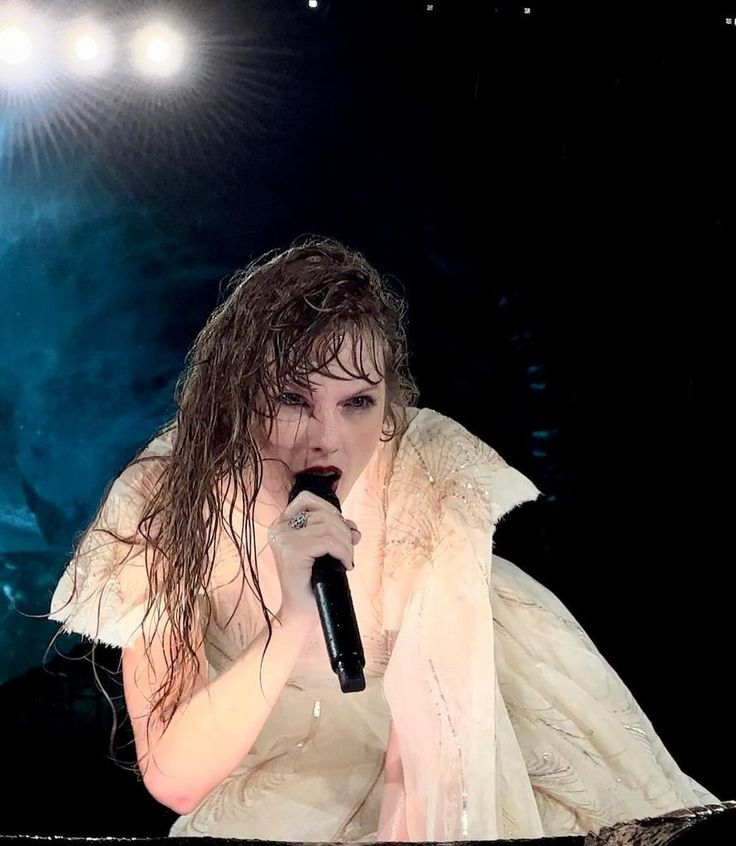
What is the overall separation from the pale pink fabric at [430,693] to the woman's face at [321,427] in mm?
121

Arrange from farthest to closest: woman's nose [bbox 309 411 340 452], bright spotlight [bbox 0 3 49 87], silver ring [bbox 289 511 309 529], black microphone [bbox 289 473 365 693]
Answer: bright spotlight [bbox 0 3 49 87], woman's nose [bbox 309 411 340 452], silver ring [bbox 289 511 309 529], black microphone [bbox 289 473 365 693]

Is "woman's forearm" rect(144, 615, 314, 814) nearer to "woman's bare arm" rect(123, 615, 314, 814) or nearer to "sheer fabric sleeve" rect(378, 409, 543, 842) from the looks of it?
"woman's bare arm" rect(123, 615, 314, 814)

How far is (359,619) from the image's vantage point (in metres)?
1.50

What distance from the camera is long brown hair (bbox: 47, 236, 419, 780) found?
54.3 inches

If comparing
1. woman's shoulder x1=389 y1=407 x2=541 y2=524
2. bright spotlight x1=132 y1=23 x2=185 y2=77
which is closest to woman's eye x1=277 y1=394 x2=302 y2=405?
woman's shoulder x1=389 y1=407 x2=541 y2=524

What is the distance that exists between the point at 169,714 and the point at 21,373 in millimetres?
692

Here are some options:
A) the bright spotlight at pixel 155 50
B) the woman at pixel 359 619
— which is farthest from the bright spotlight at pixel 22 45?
the woman at pixel 359 619

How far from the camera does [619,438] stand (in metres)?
1.84

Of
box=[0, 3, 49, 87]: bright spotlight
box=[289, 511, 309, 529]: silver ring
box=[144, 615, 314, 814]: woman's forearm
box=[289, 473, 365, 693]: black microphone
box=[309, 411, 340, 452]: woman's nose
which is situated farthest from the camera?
box=[0, 3, 49, 87]: bright spotlight

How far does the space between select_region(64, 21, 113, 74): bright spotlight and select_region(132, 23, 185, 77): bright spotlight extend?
2.0 inches

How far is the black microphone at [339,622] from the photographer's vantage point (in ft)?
3.33

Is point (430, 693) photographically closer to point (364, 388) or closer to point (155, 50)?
point (364, 388)

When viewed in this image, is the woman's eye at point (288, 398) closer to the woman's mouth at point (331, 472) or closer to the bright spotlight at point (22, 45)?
the woman's mouth at point (331, 472)

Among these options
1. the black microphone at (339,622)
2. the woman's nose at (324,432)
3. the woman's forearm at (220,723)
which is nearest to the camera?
the black microphone at (339,622)
